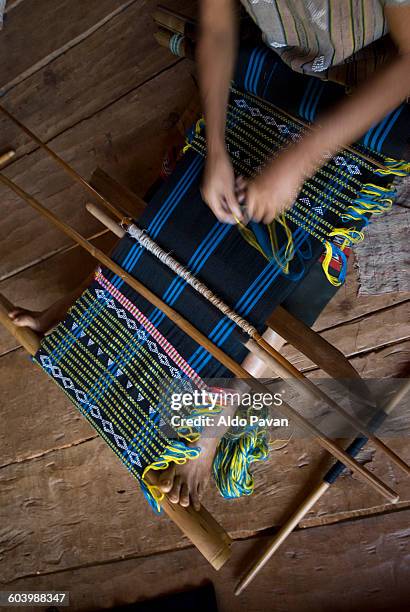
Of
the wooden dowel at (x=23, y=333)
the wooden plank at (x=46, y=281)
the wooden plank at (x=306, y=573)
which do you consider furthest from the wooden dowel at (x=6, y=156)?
the wooden plank at (x=306, y=573)

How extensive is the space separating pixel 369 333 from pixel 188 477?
1.84ft

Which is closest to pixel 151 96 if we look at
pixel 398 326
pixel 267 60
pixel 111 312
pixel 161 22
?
pixel 161 22

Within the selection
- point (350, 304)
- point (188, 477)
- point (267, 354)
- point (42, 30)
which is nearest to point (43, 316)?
point (188, 477)

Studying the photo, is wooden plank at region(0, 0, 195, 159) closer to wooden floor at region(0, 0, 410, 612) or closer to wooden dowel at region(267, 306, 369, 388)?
wooden floor at region(0, 0, 410, 612)

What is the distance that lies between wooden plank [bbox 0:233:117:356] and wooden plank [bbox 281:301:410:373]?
0.64 metres

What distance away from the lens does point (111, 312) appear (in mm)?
1302

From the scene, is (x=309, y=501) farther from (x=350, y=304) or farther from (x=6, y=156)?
(x=6, y=156)

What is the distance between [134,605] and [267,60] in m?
1.38

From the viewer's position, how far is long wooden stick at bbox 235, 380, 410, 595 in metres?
1.25

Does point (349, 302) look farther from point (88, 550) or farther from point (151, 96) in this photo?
point (88, 550)

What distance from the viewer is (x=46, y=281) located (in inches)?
68.1

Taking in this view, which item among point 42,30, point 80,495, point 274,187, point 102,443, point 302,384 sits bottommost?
point 80,495

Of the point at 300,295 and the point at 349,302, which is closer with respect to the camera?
the point at 300,295

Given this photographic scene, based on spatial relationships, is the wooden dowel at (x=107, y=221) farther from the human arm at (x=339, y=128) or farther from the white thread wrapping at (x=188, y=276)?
the human arm at (x=339, y=128)
